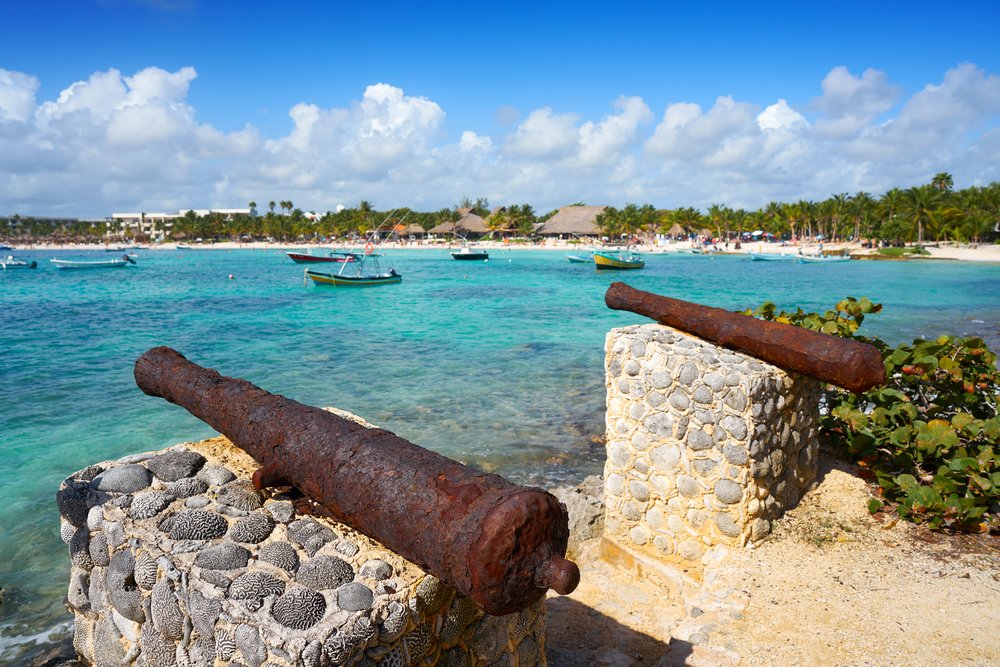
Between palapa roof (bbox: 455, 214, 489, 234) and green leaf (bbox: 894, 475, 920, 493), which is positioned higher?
palapa roof (bbox: 455, 214, 489, 234)

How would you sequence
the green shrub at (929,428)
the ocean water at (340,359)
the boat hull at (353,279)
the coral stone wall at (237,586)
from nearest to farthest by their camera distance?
1. the coral stone wall at (237,586)
2. the green shrub at (929,428)
3. the ocean water at (340,359)
4. the boat hull at (353,279)

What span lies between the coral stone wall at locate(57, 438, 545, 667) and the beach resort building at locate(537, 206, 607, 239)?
111 metres

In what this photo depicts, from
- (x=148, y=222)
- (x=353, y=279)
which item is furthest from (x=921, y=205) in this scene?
(x=148, y=222)

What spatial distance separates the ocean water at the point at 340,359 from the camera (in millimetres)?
9984

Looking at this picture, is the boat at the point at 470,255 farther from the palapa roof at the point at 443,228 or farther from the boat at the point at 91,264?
the palapa roof at the point at 443,228

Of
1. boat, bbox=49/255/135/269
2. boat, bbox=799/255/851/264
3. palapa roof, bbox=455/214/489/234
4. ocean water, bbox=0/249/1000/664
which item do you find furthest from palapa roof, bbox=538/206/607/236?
boat, bbox=49/255/135/269

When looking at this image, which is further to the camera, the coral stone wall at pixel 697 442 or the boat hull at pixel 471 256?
the boat hull at pixel 471 256

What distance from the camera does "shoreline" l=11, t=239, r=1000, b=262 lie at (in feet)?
229

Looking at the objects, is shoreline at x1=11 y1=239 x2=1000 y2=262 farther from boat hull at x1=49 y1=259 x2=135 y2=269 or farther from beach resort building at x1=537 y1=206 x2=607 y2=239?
boat hull at x1=49 y1=259 x2=135 y2=269

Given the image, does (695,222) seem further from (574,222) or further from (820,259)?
(820,259)

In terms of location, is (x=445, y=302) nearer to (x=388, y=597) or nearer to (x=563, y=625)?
(x=563, y=625)

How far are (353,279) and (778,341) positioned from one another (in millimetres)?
45483

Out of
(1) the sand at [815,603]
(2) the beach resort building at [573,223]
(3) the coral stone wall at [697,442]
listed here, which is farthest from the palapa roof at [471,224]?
(1) the sand at [815,603]

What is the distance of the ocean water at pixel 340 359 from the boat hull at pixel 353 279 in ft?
2.69
